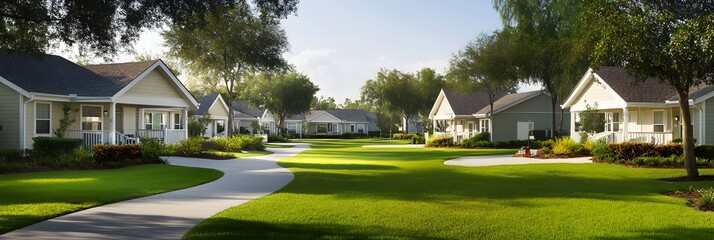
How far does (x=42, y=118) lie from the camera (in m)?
24.3

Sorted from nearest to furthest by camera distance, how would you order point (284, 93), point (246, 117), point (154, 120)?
point (154, 120)
point (246, 117)
point (284, 93)

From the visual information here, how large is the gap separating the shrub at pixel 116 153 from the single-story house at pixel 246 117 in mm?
43021

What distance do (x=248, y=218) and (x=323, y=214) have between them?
4.30 feet

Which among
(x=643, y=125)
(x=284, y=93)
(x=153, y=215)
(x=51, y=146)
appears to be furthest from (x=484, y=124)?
(x=153, y=215)

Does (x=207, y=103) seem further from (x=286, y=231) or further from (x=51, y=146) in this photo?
(x=286, y=231)

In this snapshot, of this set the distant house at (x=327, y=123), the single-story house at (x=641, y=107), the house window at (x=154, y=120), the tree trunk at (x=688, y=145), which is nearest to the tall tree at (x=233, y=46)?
the house window at (x=154, y=120)

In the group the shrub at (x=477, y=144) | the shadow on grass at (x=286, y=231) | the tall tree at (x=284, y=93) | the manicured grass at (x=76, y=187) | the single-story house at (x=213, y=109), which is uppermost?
the tall tree at (x=284, y=93)

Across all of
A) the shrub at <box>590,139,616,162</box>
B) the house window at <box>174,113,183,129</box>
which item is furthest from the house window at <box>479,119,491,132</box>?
the house window at <box>174,113,183,129</box>

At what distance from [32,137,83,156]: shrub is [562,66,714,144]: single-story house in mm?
23149

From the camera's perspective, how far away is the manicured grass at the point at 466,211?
8.37 m

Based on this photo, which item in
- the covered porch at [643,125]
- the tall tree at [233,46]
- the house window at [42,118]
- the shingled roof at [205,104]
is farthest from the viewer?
the shingled roof at [205,104]

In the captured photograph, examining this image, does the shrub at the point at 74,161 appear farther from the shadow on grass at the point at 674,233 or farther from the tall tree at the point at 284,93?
the tall tree at the point at 284,93

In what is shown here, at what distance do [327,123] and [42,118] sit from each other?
2762 inches

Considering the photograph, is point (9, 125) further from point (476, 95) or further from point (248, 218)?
point (476, 95)
